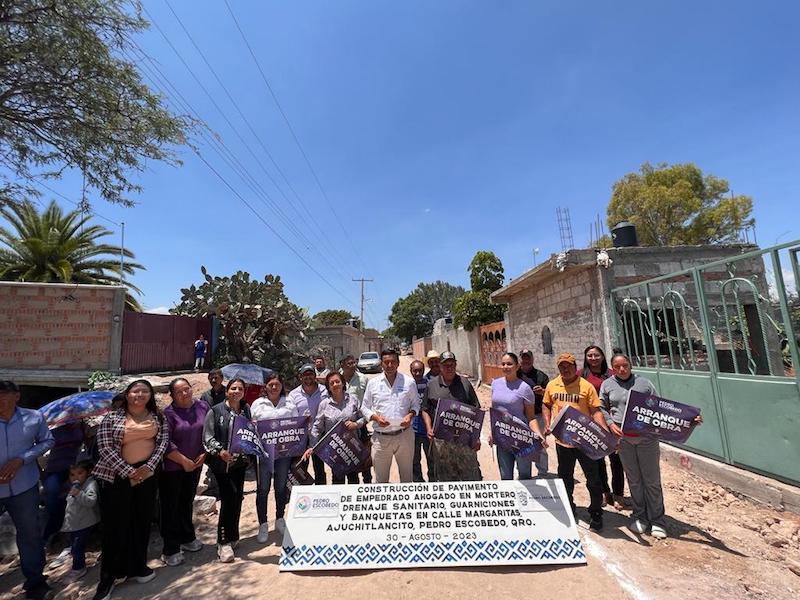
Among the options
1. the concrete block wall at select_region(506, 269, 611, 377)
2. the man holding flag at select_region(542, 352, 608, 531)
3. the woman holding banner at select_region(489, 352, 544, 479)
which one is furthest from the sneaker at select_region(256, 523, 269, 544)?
the concrete block wall at select_region(506, 269, 611, 377)

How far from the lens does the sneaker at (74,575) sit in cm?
361

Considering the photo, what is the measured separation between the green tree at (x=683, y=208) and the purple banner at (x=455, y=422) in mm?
24644

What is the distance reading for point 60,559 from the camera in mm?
3941

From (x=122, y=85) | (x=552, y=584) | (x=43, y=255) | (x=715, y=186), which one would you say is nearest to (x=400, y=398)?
(x=552, y=584)

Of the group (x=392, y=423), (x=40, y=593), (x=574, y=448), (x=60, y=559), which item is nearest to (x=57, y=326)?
(x=60, y=559)

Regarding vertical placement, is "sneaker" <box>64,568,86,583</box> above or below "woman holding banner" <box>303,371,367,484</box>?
below

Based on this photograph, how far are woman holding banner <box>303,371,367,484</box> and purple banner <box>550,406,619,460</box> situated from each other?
6.96 ft

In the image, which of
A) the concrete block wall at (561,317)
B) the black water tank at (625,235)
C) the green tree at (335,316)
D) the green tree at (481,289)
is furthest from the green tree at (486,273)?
the green tree at (335,316)

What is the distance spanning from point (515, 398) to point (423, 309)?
164 ft

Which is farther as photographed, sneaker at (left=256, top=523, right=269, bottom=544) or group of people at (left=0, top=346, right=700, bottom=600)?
sneaker at (left=256, top=523, right=269, bottom=544)

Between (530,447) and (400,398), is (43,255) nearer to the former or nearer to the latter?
(400,398)

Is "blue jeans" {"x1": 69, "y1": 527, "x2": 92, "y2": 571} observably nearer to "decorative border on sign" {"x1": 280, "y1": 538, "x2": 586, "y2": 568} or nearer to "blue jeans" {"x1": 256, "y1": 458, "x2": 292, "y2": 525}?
"blue jeans" {"x1": 256, "y1": 458, "x2": 292, "y2": 525}

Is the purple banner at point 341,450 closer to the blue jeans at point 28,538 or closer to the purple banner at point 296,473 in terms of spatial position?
the purple banner at point 296,473

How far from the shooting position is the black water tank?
8469mm
